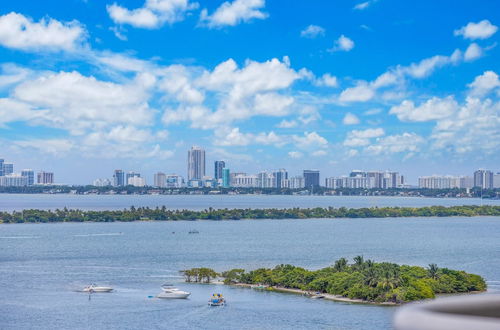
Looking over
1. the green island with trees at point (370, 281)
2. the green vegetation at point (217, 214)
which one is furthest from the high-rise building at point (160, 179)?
the green island with trees at point (370, 281)

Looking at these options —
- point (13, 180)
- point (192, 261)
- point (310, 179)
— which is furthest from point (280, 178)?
point (192, 261)

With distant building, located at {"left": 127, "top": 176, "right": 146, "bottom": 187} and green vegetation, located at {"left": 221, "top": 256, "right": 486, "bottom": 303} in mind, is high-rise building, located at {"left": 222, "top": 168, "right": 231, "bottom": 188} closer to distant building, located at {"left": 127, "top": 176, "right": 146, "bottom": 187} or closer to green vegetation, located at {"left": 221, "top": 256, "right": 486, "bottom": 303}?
distant building, located at {"left": 127, "top": 176, "right": 146, "bottom": 187}

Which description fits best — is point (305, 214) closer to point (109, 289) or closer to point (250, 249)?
point (250, 249)

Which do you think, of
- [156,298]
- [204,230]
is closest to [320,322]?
[156,298]

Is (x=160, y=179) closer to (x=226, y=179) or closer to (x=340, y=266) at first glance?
(x=226, y=179)

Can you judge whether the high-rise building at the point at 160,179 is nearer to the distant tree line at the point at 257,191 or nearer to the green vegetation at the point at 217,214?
the distant tree line at the point at 257,191

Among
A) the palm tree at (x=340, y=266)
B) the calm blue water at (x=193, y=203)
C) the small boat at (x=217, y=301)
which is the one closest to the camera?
the small boat at (x=217, y=301)
